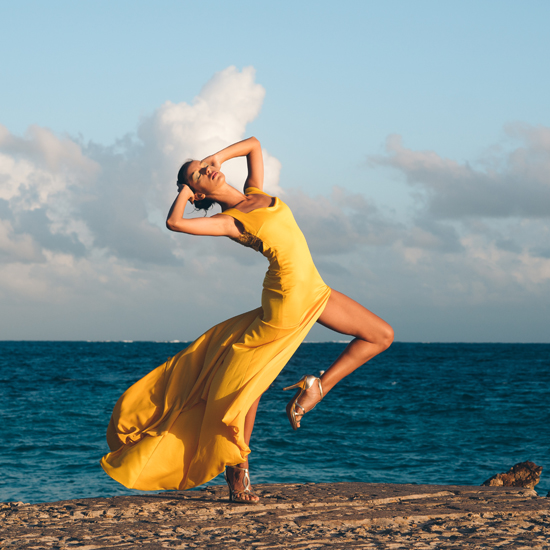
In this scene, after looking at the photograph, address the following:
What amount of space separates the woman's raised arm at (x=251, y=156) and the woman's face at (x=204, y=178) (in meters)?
0.24

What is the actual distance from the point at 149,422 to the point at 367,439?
38.3 ft

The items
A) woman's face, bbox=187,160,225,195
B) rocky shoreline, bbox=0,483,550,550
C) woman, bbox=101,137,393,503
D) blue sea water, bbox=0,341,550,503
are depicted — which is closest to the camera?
rocky shoreline, bbox=0,483,550,550

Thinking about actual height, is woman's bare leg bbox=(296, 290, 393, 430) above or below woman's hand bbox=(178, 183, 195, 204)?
below

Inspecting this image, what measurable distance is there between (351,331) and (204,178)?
1598 mm

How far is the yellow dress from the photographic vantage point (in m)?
3.99

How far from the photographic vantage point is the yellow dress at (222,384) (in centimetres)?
399

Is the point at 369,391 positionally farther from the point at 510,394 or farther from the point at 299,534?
the point at 299,534

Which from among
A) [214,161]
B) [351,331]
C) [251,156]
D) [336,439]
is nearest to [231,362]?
[351,331]

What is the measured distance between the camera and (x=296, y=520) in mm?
3818

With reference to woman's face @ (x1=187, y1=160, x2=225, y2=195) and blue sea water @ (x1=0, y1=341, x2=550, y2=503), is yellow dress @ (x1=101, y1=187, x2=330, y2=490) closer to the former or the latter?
woman's face @ (x1=187, y1=160, x2=225, y2=195)

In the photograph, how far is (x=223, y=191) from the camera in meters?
4.15

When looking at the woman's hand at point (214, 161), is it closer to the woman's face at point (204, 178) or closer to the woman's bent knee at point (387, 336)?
the woman's face at point (204, 178)

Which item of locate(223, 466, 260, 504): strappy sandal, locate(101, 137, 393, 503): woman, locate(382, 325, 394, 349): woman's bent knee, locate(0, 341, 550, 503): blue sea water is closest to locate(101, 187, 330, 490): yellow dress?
locate(101, 137, 393, 503): woman

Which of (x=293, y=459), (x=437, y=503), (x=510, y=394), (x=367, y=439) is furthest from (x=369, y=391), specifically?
(x=437, y=503)
